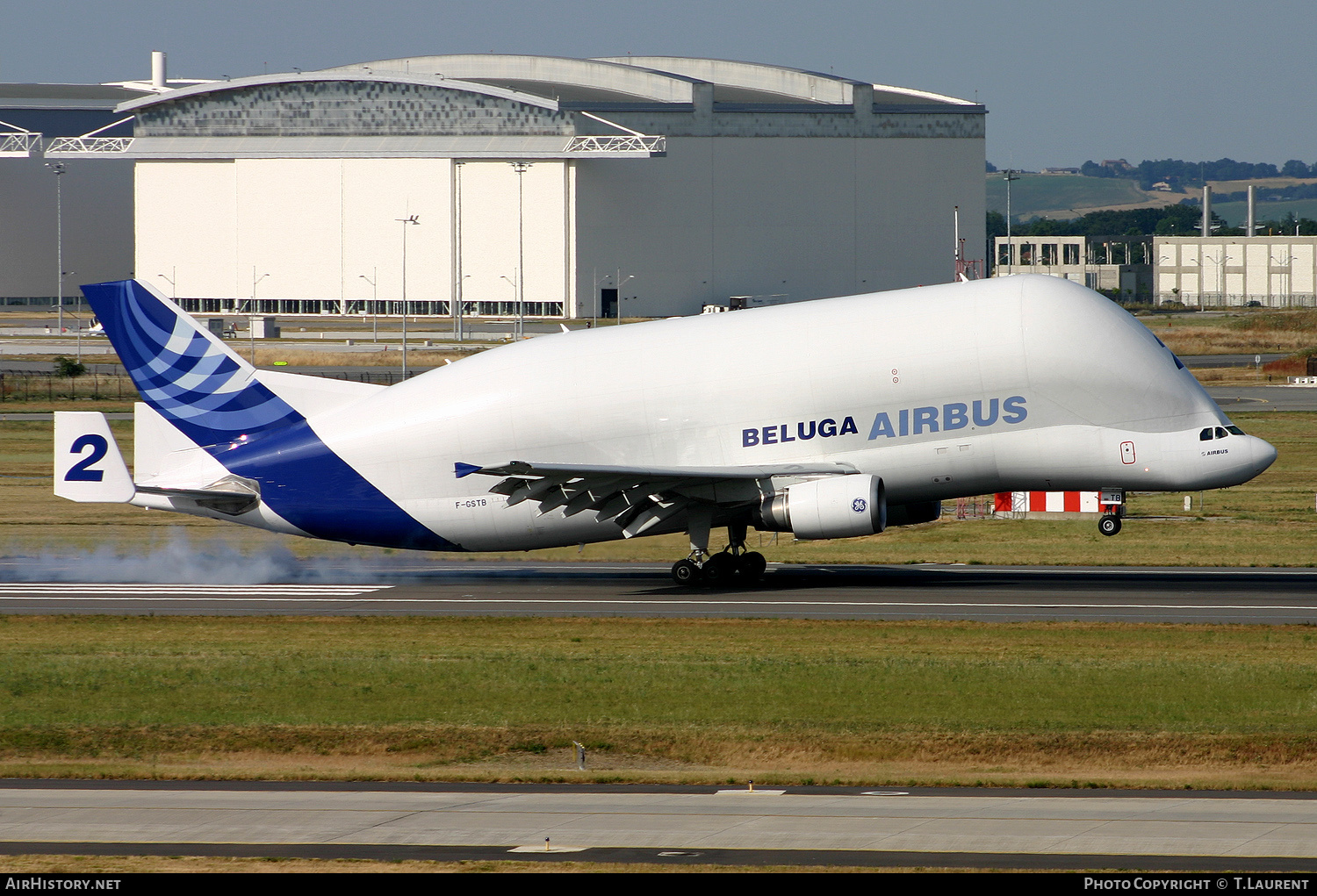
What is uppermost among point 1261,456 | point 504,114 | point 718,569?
point 504,114

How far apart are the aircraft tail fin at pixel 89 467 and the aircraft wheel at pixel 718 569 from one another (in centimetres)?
1391

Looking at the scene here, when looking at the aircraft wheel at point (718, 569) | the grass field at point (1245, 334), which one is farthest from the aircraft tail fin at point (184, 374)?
the grass field at point (1245, 334)

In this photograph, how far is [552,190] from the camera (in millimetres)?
168500

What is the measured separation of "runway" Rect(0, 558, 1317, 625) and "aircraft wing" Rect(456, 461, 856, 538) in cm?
210

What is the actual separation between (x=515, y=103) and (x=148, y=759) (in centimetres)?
15156

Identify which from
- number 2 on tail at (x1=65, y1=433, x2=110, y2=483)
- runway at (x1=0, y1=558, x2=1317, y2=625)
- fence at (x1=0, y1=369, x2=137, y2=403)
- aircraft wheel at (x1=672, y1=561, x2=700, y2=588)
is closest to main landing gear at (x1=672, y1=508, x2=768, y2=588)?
aircraft wheel at (x1=672, y1=561, x2=700, y2=588)

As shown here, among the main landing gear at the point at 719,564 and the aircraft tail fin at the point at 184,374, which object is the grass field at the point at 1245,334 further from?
the aircraft tail fin at the point at 184,374

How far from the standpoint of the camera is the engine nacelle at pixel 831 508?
→ 34.0 meters

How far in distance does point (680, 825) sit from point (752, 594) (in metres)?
19.1

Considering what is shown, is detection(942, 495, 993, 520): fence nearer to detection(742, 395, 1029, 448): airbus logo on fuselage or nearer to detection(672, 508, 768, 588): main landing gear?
detection(672, 508, 768, 588): main landing gear

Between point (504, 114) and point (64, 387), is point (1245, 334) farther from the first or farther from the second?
point (64, 387)

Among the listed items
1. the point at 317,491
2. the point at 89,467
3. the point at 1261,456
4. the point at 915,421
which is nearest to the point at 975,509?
the point at 1261,456

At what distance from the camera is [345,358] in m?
117
